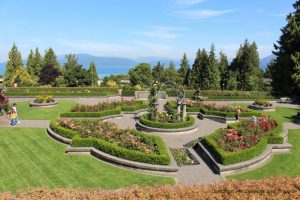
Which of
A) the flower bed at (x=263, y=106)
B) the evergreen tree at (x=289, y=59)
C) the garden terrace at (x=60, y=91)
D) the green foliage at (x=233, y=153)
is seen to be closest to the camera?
the green foliage at (x=233, y=153)

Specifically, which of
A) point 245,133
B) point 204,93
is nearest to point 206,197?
point 245,133

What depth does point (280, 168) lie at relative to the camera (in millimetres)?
17766

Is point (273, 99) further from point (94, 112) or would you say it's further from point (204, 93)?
point (94, 112)

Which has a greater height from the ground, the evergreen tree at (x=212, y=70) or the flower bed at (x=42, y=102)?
the evergreen tree at (x=212, y=70)

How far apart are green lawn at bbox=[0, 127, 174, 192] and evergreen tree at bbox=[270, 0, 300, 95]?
31.6 m

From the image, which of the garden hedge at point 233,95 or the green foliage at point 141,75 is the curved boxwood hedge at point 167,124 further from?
the green foliage at point 141,75

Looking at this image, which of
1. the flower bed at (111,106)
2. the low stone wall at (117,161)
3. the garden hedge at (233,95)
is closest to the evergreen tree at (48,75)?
the garden hedge at (233,95)

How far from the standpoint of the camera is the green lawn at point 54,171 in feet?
48.3

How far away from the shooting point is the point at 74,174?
15773 millimetres

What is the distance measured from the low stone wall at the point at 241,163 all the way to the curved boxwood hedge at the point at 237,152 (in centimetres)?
23

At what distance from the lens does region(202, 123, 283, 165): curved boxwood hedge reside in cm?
1688

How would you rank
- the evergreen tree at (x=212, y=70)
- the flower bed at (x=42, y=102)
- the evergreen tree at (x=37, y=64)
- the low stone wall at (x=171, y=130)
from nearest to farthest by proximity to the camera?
the low stone wall at (x=171, y=130), the flower bed at (x=42, y=102), the evergreen tree at (x=212, y=70), the evergreen tree at (x=37, y=64)

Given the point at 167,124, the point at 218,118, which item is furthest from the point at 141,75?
the point at 167,124

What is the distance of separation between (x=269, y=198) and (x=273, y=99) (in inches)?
1508
